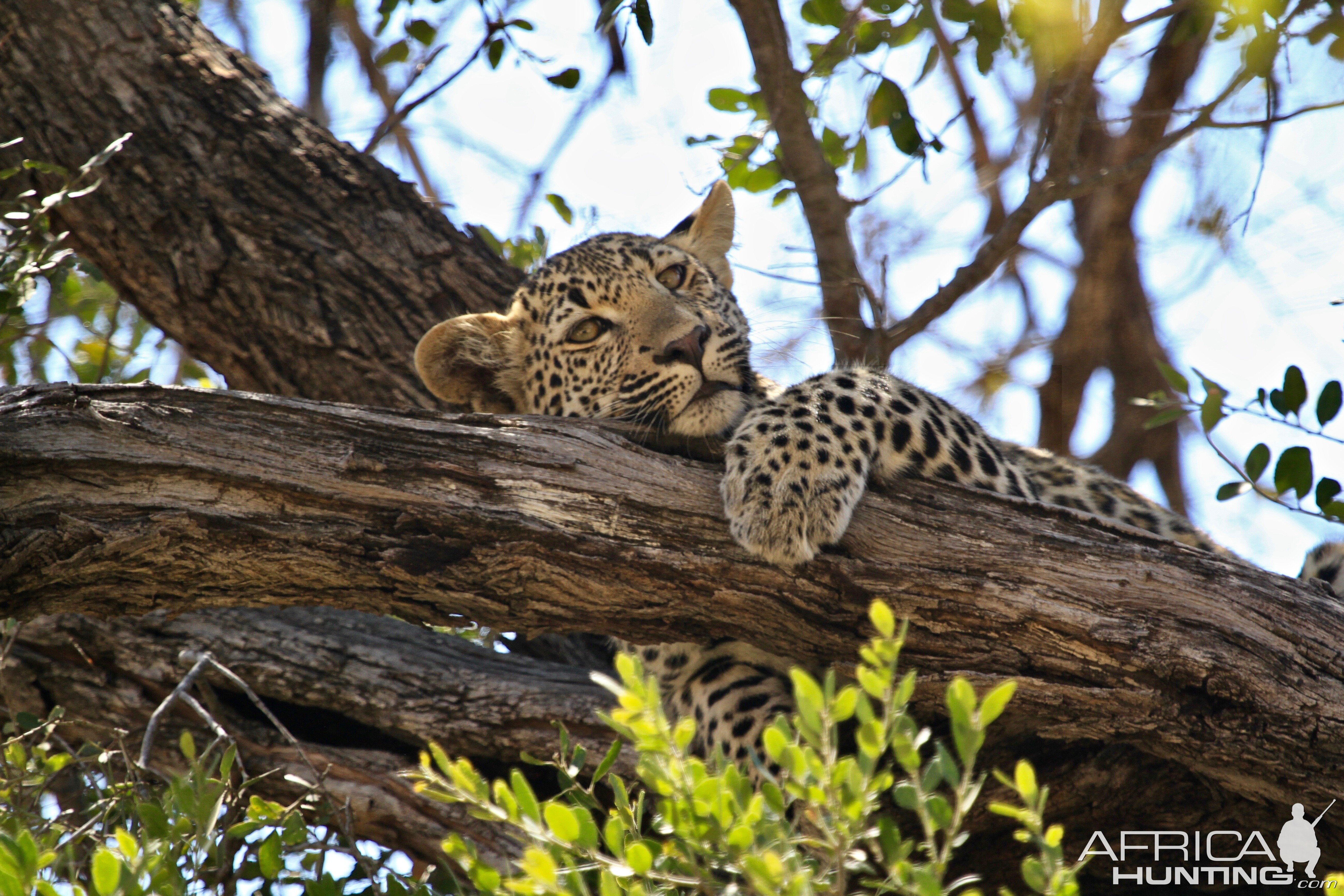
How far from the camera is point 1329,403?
4109 mm

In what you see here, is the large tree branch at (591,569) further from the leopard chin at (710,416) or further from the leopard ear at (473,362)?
the leopard ear at (473,362)

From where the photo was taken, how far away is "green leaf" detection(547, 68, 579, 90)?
5684 mm

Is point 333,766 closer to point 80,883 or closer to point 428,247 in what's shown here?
point 80,883

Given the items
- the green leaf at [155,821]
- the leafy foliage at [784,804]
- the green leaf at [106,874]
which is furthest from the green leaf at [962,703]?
the green leaf at [155,821]

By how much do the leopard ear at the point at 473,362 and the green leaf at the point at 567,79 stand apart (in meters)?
1.24

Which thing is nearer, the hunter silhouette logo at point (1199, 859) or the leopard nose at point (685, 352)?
the hunter silhouette logo at point (1199, 859)

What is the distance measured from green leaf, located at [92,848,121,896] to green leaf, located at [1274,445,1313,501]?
12.9ft

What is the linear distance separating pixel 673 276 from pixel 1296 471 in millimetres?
2816

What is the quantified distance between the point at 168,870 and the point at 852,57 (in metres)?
4.46

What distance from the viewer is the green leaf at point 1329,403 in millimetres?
4074

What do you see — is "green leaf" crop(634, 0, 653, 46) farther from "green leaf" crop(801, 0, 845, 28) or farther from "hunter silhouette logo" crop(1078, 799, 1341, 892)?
"hunter silhouette logo" crop(1078, 799, 1341, 892)

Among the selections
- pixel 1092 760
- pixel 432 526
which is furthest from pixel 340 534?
pixel 1092 760

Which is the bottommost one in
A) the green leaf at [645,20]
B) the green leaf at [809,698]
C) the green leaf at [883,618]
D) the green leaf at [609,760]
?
the green leaf at [609,760]

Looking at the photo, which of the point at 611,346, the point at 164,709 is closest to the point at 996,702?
the point at 164,709
